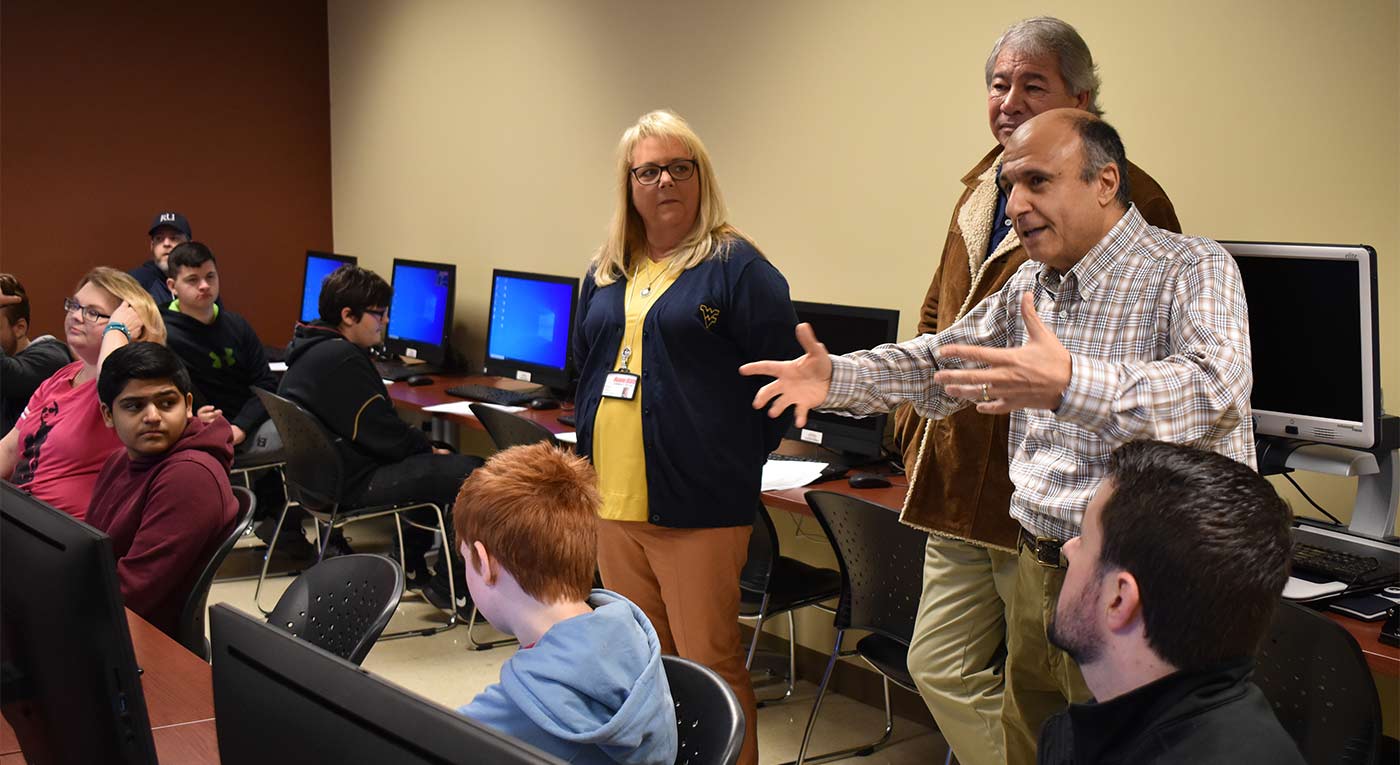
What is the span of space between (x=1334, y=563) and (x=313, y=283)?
5.48 meters

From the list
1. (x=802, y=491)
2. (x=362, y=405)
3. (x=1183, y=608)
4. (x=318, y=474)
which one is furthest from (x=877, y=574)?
(x=318, y=474)

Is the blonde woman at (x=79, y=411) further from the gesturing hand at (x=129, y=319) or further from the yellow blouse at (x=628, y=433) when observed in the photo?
the yellow blouse at (x=628, y=433)

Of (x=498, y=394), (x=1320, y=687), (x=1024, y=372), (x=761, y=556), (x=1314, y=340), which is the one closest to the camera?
(x=1024, y=372)

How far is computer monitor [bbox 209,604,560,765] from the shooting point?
74 cm

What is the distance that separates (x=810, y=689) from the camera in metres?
3.95

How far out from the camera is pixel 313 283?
664 cm

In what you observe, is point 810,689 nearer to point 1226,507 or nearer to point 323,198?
point 1226,507

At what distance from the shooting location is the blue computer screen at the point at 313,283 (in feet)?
21.6

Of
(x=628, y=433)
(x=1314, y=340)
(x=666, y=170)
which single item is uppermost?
(x=666, y=170)

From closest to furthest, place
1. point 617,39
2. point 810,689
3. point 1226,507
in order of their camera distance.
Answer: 1. point 1226,507
2. point 810,689
3. point 617,39

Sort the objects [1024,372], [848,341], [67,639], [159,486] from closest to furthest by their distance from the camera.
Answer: [67,639] → [1024,372] → [159,486] → [848,341]

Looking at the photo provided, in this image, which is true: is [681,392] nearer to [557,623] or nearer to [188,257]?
[557,623]

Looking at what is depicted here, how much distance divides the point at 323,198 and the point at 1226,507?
22.0 feet

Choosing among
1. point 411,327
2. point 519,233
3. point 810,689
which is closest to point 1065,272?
point 810,689
